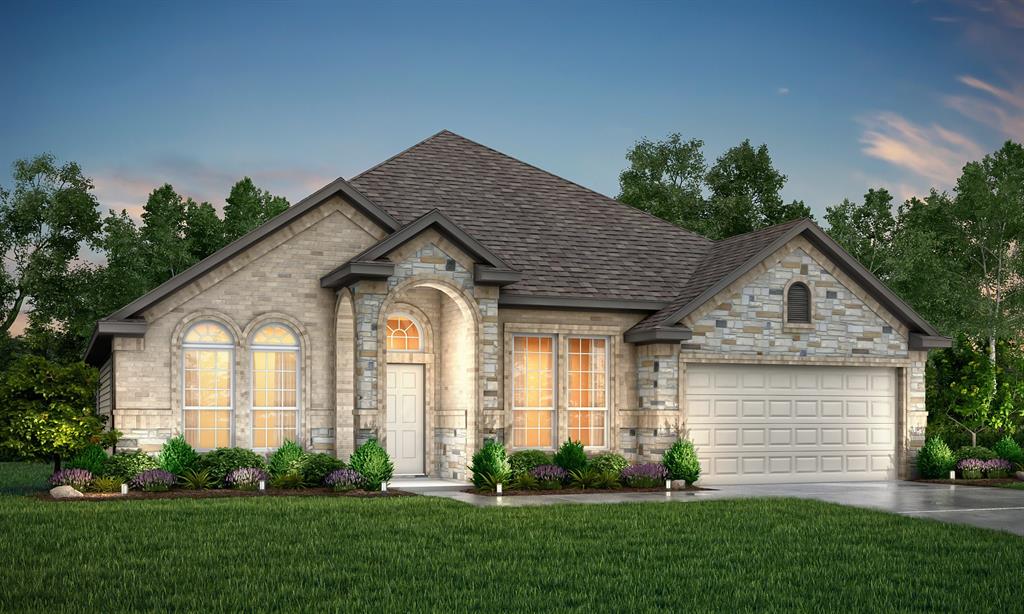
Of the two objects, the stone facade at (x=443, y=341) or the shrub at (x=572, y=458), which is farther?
the shrub at (x=572, y=458)

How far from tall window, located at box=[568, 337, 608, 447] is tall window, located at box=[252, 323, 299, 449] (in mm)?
6060

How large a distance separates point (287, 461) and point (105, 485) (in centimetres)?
325

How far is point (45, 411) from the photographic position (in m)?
20.2

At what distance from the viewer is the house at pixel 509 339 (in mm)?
21516

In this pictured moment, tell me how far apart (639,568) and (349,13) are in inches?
741

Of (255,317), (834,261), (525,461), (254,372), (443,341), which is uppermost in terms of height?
(834,261)

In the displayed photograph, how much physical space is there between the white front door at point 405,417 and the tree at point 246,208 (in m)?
20.2

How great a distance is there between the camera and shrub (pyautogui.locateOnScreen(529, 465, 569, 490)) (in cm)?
2141

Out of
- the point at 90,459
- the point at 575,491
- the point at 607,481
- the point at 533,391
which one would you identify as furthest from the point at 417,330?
the point at 90,459

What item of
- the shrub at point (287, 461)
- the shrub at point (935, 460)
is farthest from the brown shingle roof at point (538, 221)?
the shrub at point (935, 460)

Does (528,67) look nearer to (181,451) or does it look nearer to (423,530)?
(181,451)

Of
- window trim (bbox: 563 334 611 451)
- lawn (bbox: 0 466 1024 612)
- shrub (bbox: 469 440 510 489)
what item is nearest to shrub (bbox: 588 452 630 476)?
window trim (bbox: 563 334 611 451)

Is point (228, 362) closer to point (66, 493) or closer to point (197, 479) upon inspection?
point (197, 479)

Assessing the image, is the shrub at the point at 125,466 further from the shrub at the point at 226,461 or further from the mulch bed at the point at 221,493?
the shrub at the point at 226,461
